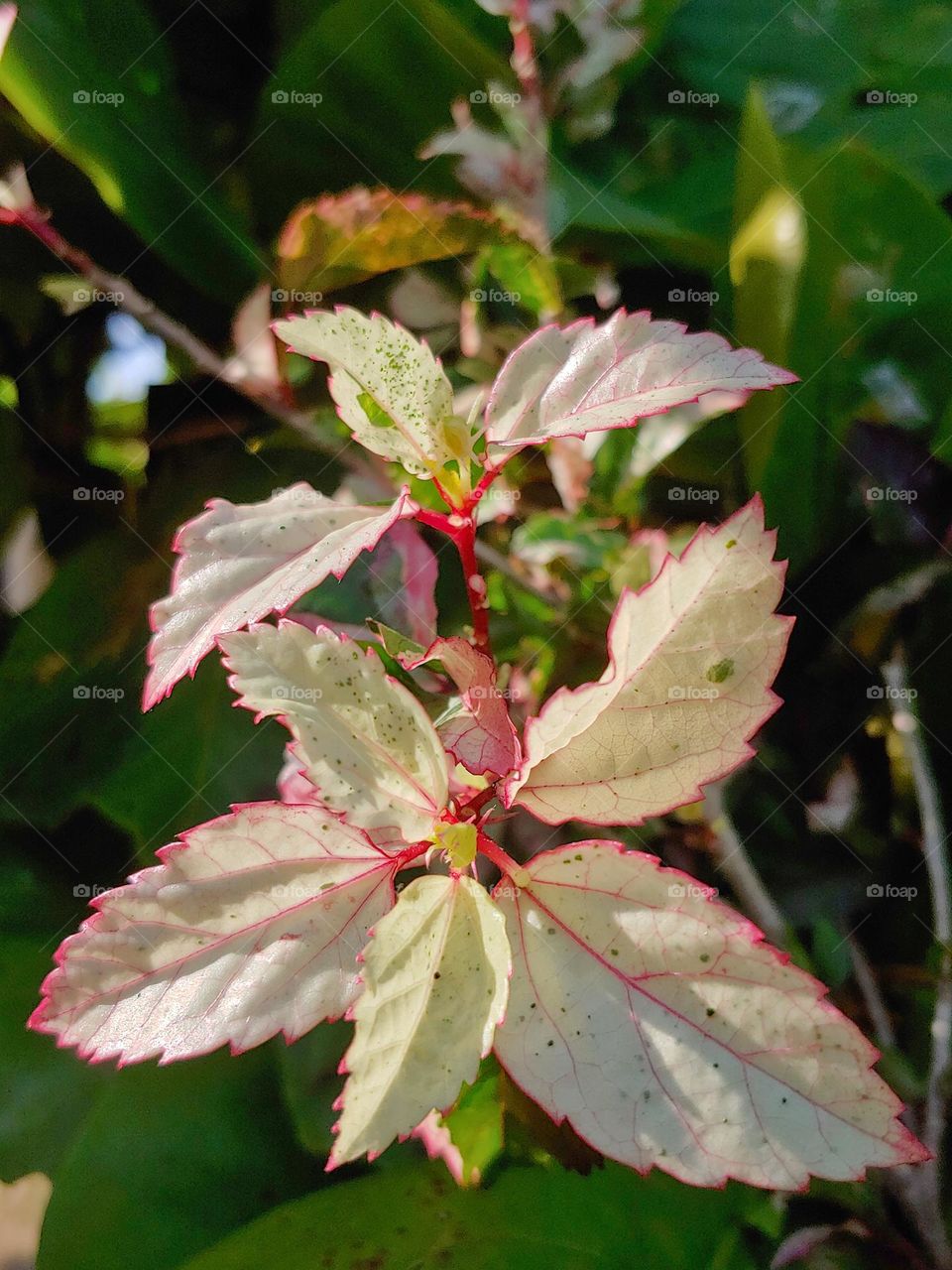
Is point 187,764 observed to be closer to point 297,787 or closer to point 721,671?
point 297,787

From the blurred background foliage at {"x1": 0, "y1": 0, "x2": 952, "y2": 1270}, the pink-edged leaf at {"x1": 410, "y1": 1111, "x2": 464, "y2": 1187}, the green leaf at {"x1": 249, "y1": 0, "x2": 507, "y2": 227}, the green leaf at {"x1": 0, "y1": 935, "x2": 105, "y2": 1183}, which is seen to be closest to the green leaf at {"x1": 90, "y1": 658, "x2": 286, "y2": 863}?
the blurred background foliage at {"x1": 0, "y1": 0, "x2": 952, "y2": 1270}

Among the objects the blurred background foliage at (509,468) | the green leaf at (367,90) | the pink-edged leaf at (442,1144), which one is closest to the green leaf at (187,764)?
the blurred background foliage at (509,468)

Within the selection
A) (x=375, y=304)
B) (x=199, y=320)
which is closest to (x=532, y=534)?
(x=375, y=304)

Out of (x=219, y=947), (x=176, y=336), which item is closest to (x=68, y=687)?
(x=176, y=336)

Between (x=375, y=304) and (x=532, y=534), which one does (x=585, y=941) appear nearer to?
(x=532, y=534)

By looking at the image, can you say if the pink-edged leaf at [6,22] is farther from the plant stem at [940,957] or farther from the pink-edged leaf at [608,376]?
the plant stem at [940,957]

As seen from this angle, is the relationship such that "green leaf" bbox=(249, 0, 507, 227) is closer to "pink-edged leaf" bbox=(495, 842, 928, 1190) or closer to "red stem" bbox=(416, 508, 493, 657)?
"red stem" bbox=(416, 508, 493, 657)

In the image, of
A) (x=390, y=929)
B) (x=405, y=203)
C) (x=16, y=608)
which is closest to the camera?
(x=390, y=929)
